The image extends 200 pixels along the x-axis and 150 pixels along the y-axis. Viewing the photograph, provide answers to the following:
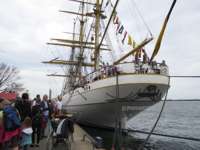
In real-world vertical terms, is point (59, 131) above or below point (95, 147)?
above

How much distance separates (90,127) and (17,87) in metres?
37.2

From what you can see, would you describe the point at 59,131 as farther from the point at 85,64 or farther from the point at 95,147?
the point at 85,64

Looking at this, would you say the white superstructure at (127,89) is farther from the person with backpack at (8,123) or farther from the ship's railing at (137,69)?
the person with backpack at (8,123)

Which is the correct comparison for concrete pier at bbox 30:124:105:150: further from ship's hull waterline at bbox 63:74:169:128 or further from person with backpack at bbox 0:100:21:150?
ship's hull waterline at bbox 63:74:169:128

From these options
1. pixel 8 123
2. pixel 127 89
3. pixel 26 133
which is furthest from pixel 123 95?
pixel 8 123

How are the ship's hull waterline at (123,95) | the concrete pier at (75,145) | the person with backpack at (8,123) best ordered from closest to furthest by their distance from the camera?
1. the person with backpack at (8,123)
2. the concrete pier at (75,145)
3. the ship's hull waterline at (123,95)

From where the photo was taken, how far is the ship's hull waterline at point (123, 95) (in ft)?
61.4

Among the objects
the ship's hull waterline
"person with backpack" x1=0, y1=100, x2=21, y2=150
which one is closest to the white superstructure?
the ship's hull waterline

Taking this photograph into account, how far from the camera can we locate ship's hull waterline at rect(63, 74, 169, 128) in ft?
61.4

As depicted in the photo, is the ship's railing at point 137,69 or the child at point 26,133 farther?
the ship's railing at point 137,69

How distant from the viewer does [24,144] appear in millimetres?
8133

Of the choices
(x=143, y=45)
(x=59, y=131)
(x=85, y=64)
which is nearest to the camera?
(x=59, y=131)

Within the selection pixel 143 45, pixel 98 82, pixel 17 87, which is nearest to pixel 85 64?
pixel 98 82

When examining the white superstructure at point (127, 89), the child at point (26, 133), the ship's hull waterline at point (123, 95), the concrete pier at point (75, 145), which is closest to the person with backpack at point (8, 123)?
the child at point (26, 133)
